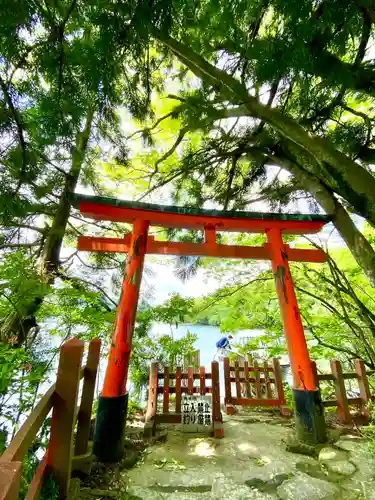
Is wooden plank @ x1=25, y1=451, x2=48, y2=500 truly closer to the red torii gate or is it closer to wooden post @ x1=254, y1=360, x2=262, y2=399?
the red torii gate

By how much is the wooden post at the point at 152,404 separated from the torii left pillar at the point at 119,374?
24.6 inches

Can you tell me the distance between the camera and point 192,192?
4984 millimetres

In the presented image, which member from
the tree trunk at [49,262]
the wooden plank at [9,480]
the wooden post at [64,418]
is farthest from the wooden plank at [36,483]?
the tree trunk at [49,262]

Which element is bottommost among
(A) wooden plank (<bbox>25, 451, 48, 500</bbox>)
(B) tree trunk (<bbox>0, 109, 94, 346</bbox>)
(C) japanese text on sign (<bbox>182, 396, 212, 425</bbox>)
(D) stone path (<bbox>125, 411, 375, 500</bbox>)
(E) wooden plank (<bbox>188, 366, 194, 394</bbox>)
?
(D) stone path (<bbox>125, 411, 375, 500</bbox>)

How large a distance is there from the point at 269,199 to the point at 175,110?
2.29 meters

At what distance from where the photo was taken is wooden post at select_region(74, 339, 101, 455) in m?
2.47

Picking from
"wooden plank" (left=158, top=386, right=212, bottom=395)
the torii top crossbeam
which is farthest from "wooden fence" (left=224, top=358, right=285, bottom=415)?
the torii top crossbeam

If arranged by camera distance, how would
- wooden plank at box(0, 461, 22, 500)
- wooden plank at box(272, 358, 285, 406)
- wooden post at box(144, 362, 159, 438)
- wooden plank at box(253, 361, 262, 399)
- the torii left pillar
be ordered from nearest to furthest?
1. wooden plank at box(0, 461, 22, 500)
2. the torii left pillar
3. wooden post at box(144, 362, 159, 438)
4. wooden plank at box(272, 358, 285, 406)
5. wooden plank at box(253, 361, 262, 399)

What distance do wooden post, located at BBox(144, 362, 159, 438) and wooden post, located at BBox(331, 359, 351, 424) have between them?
274 centimetres

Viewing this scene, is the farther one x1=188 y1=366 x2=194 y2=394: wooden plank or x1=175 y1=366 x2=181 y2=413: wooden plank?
x1=188 y1=366 x2=194 y2=394: wooden plank

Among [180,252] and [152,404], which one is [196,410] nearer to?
[152,404]

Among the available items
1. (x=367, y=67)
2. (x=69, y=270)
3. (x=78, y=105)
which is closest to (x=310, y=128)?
(x=367, y=67)

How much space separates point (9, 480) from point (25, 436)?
535mm

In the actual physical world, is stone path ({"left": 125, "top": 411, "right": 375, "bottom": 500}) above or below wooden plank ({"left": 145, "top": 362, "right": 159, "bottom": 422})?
below
